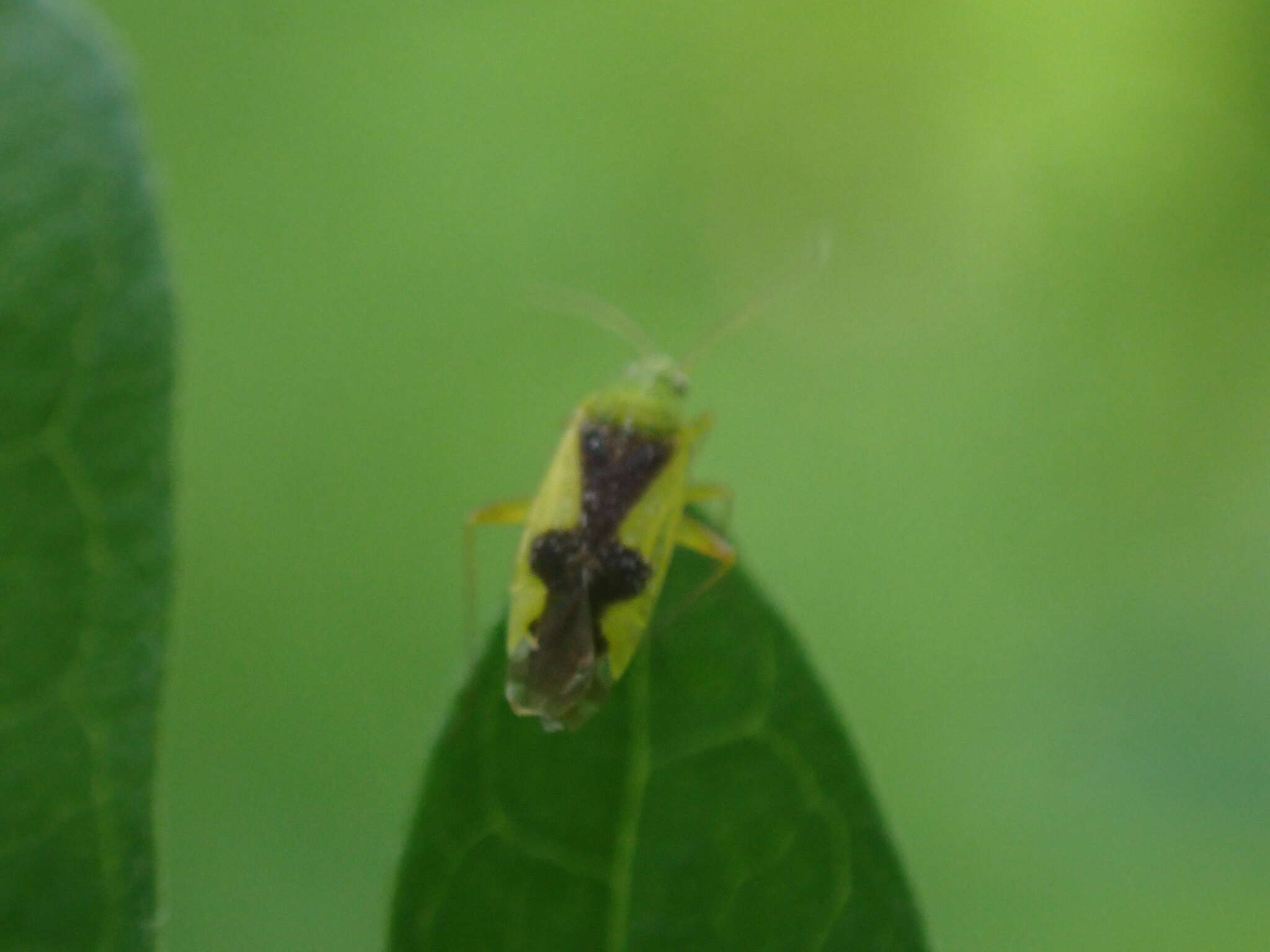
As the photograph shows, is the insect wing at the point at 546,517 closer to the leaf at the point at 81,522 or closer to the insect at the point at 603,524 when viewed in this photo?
the insect at the point at 603,524

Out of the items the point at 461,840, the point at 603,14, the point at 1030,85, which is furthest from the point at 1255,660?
the point at 461,840

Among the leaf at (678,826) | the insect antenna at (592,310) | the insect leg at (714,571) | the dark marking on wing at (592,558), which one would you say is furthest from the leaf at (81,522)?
the insect antenna at (592,310)

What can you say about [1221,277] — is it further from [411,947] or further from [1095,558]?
[411,947]

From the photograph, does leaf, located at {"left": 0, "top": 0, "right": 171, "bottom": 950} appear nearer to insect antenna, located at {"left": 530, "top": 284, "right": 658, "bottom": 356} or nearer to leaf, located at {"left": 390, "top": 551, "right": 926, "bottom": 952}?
leaf, located at {"left": 390, "top": 551, "right": 926, "bottom": 952}

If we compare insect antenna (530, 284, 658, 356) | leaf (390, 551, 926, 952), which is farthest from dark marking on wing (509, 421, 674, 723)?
insect antenna (530, 284, 658, 356)

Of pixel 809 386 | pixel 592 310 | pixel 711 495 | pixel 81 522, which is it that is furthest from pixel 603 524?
pixel 809 386

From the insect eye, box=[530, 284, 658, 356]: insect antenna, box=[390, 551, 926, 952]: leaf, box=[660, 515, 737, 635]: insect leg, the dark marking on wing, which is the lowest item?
box=[390, 551, 926, 952]: leaf
